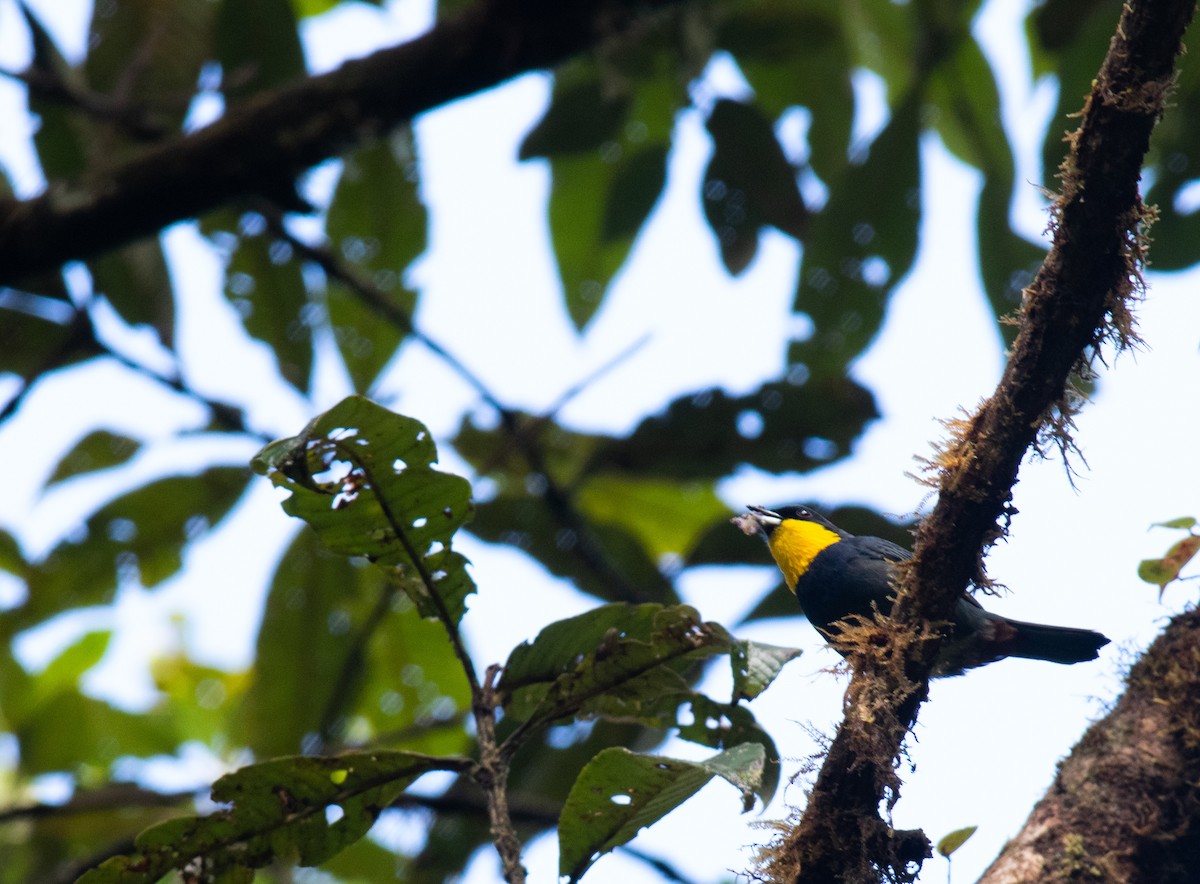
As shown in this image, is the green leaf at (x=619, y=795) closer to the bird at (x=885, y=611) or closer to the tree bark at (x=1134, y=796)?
the tree bark at (x=1134, y=796)

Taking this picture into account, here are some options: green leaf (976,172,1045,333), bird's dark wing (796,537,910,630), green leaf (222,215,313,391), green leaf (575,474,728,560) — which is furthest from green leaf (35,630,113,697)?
green leaf (976,172,1045,333)

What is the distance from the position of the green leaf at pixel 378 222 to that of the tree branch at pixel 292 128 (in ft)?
1.66

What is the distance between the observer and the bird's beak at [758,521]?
12.9ft

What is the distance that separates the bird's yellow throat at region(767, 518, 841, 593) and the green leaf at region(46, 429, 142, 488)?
8.09ft

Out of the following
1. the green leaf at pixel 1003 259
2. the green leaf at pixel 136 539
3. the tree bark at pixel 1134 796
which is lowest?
the tree bark at pixel 1134 796

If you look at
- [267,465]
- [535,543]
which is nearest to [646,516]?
[535,543]

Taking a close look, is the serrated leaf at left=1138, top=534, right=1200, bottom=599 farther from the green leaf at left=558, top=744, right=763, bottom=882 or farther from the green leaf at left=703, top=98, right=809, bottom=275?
the green leaf at left=703, top=98, right=809, bottom=275

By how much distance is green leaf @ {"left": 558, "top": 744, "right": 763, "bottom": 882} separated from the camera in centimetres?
208

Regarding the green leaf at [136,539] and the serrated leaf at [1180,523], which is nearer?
the serrated leaf at [1180,523]

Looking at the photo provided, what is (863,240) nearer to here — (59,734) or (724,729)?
(724,729)

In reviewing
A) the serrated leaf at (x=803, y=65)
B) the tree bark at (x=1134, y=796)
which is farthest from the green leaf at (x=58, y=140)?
the tree bark at (x=1134, y=796)

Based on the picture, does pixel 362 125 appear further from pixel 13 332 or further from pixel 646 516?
pixel 646 516

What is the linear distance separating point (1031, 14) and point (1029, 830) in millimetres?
3308

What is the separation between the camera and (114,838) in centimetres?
468
